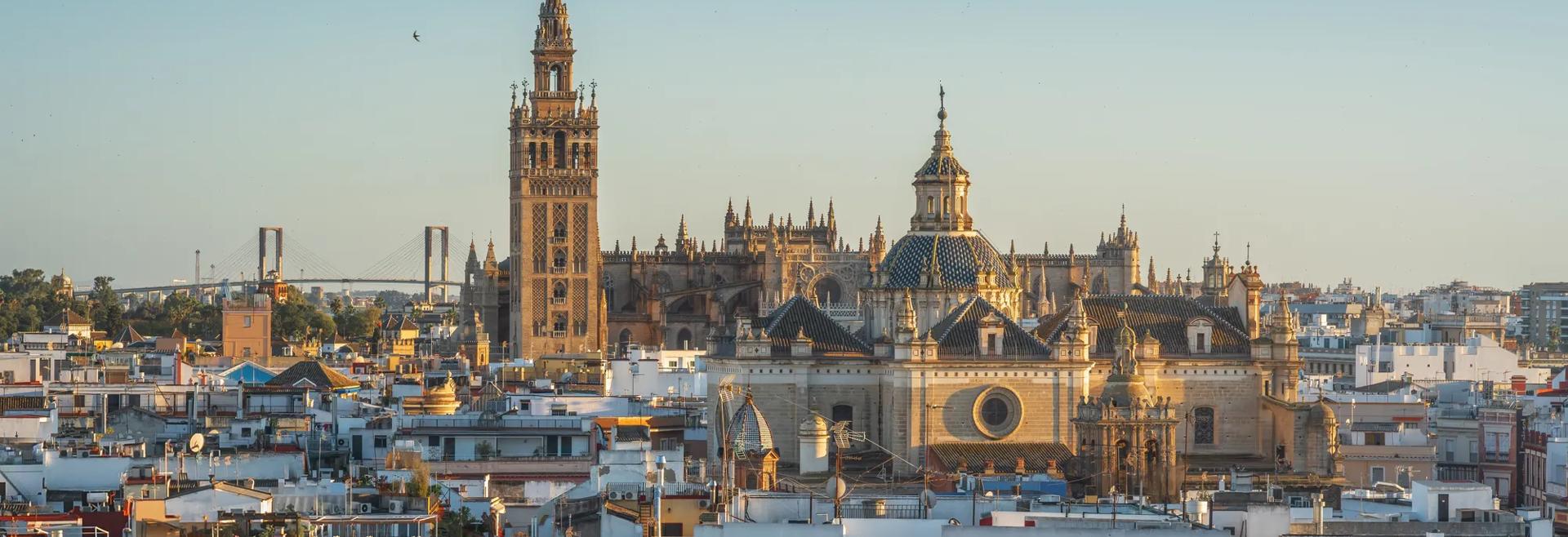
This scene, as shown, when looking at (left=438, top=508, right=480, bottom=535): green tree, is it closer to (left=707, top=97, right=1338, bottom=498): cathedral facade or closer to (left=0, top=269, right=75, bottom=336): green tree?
(left=707, top=97, right=1338, bottom=498): cathedral facade

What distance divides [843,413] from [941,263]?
4.45 metres

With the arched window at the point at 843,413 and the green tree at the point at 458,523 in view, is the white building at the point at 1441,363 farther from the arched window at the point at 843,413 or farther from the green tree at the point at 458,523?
the green tree at the point at 458,523

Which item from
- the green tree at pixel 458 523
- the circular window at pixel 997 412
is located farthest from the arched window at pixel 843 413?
the green tree at pixel 458 523

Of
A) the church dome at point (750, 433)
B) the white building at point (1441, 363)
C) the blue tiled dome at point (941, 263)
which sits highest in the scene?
the blue tiled dome at point (941, 263)


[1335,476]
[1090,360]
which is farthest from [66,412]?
[1335,476]

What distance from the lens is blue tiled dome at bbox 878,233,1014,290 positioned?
2709 inches

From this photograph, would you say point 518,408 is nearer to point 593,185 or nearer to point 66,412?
point 66,412

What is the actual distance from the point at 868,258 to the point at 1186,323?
60305mm

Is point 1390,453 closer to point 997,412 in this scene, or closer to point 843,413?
point 997,412

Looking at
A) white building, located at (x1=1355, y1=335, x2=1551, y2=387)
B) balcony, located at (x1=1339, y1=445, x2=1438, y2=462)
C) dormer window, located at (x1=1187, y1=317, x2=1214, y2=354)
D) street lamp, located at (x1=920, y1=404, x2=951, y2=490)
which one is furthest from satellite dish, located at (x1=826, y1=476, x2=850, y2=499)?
white building, located at (x1=1355, y1=335, x2=1551, y2=387)

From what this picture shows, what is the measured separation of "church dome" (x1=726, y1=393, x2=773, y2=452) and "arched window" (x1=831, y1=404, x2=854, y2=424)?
24.7ft

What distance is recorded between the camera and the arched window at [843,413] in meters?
66.8

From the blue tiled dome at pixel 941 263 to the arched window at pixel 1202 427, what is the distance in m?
5.05

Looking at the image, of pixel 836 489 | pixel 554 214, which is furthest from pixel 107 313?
pixel 836 489
